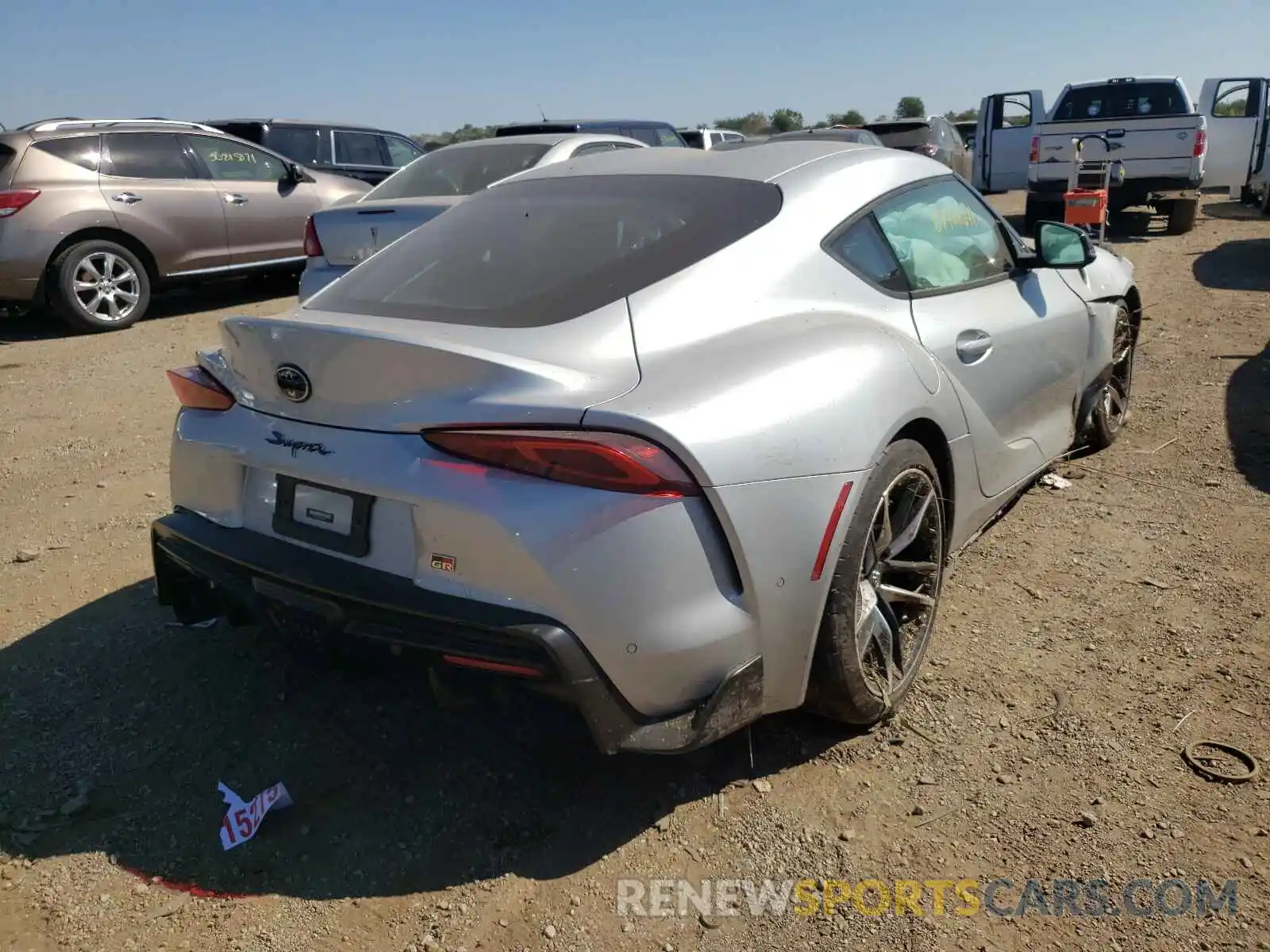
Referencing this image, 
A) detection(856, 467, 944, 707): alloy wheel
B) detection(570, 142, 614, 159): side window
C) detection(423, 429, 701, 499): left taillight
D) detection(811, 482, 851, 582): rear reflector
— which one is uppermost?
detection(570, 142, 614, 159): side window

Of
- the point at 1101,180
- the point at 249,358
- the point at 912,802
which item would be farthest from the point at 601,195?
the point at 1101,180

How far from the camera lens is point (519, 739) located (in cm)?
292

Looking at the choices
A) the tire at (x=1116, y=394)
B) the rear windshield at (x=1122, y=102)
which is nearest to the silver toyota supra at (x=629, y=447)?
the tire at (x=1116, y=394)

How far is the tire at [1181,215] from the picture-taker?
12.9 m

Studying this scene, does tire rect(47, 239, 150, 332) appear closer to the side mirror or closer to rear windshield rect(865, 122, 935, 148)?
the side mirror

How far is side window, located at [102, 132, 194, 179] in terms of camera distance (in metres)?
9.03

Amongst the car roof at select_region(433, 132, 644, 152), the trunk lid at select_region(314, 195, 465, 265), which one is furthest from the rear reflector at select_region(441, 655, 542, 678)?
the car roof at select_region(433, 132, 644, 152)

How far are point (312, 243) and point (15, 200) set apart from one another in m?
3.26

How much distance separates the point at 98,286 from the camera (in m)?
8.76

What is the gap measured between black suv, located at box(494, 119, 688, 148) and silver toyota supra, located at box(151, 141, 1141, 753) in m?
7.62

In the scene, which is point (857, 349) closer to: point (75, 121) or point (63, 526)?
point (63, 526)

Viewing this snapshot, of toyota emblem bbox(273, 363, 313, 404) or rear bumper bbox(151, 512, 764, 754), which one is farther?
toyota emblem bbox(273, 363, 313, 404)

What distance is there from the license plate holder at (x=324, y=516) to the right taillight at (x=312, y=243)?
15.1 feet

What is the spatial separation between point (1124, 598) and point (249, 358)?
9.84 ft
